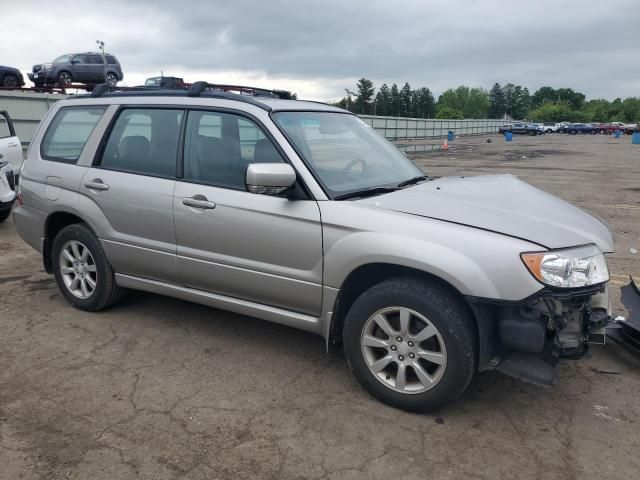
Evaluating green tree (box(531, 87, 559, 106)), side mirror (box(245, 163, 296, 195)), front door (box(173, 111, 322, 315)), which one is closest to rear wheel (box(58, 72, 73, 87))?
front door (box(173, 111, 322, 315))

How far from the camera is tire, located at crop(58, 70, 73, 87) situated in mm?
22469

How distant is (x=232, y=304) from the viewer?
3.80 meters

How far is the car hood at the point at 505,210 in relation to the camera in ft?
9.74

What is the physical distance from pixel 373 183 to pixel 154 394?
195 cm

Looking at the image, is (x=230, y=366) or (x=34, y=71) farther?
(x=34, y=71)

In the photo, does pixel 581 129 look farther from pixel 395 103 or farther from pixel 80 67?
pixel 80 67

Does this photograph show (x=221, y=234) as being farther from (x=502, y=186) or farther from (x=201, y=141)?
(x=502, y=186)

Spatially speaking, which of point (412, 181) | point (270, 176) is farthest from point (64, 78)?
point (270, 176)

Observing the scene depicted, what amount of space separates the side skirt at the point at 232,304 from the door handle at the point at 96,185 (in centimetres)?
71

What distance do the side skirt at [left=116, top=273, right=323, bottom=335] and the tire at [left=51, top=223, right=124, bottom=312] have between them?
0.14 metres

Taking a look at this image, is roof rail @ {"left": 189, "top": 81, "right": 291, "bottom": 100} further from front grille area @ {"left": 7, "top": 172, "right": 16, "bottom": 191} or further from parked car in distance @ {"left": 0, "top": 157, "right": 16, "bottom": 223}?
front grille area @ {"left": 7, "top": 172, "right": 16, "bottom": 191}

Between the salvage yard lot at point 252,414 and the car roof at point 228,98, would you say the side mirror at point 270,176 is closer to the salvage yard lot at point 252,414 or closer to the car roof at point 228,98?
the car roof at point 228,98

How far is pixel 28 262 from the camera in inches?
250

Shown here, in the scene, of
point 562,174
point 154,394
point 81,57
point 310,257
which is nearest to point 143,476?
point 154,394
